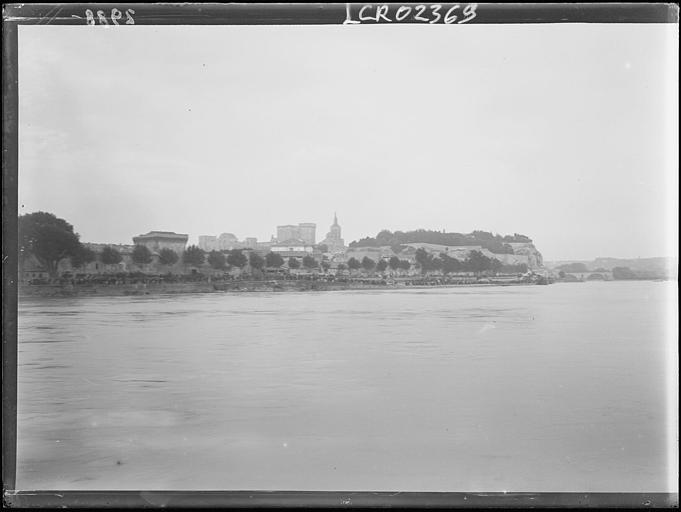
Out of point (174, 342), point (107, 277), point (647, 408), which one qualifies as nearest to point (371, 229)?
point (174, 342)

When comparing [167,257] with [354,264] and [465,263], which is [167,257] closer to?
[354,264]

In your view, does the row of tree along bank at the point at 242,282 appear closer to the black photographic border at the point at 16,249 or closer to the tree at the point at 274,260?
the tree at the point at 274,260

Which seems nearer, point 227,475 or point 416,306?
point 227,475

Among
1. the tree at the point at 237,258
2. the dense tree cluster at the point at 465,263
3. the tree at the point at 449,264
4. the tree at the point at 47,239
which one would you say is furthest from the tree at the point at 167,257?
the tree at the point at 449,264

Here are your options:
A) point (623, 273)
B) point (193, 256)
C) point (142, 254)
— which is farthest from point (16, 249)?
point (623, 273)

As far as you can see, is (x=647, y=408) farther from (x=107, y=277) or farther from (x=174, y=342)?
(x=107, y=277)

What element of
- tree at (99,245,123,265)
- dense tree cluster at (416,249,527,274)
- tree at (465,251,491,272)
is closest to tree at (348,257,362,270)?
dense tree cluster at (416,249,527,274)

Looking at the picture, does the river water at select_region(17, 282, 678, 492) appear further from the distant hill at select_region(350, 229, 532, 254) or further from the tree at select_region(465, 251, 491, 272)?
the distant hill at select_region(350, 229, 532, 254)
